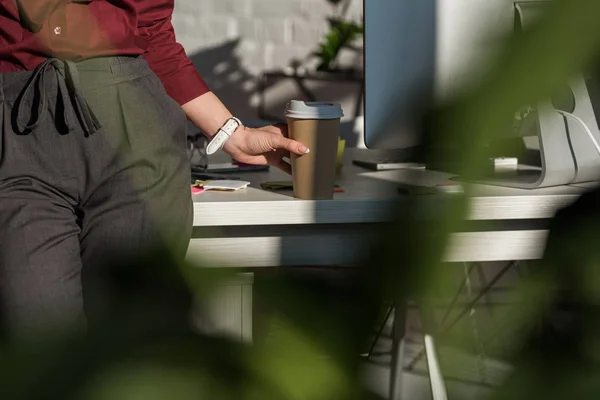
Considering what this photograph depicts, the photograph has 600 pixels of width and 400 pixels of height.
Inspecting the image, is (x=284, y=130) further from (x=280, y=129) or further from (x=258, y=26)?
(x=258, y=26)

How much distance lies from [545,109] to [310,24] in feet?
16.5

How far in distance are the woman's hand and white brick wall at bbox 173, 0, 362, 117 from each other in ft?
11.5

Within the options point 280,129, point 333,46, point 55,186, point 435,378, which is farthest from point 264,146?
point 333,46

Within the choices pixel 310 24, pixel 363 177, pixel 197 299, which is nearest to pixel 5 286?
pixel 197 299

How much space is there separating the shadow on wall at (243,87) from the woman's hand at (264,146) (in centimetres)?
311

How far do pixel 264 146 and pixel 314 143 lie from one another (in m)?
0.10

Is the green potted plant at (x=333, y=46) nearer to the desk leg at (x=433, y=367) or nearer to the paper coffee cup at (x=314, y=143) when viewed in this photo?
the paper coffee cup at (x=314, y=143)

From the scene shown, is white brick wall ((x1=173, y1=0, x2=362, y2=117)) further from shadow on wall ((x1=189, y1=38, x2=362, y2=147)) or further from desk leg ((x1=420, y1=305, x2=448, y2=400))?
desk leg ((x1=420, y1=305, x2=448, y2=400))

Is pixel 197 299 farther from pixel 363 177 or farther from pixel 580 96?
pixel 363 177

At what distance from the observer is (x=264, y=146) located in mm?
1418

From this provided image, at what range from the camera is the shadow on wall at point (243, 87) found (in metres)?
4.58

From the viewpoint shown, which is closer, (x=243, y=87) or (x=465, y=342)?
(x=465, y=342)

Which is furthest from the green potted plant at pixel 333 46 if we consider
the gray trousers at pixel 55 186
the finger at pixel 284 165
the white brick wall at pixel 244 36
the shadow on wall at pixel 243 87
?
the gray trousers at pixel 55 186

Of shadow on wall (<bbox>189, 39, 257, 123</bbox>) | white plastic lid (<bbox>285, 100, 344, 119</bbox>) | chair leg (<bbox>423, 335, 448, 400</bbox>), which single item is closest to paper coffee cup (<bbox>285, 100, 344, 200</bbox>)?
white plastic lid (<bbox>285, 100, 344, 119</bbox>)
